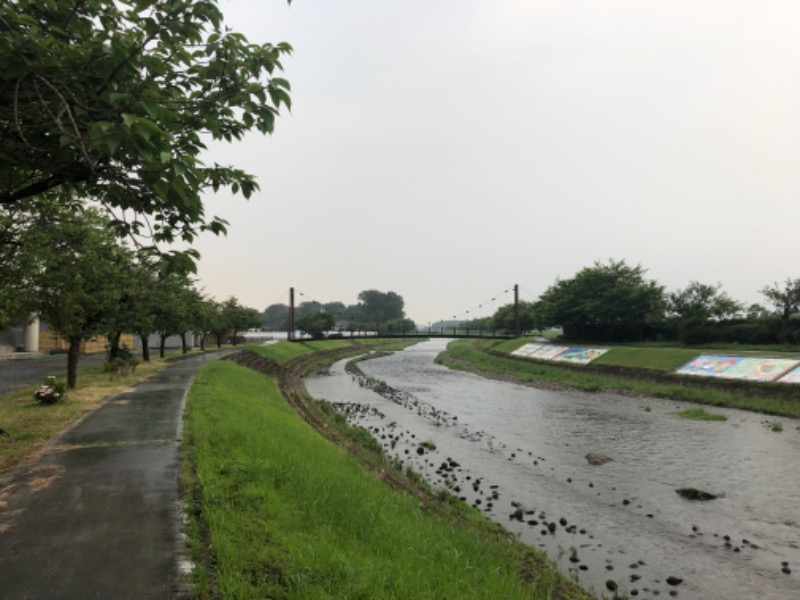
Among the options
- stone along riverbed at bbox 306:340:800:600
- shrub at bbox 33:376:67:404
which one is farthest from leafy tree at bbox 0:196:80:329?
stone along riverbed at bbox 306:340:800:600

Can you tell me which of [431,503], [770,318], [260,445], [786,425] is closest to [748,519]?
[431,503]

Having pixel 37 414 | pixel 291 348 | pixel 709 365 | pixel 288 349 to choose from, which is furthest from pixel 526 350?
pixel 37 414

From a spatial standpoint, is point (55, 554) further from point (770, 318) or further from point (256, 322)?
point (256, 322)

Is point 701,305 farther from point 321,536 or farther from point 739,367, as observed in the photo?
point 321,536

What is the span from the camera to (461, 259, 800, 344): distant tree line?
3475cm

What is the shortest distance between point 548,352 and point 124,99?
48.8 m

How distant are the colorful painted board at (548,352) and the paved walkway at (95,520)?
1629 inches

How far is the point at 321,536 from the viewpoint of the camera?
6.56 meters

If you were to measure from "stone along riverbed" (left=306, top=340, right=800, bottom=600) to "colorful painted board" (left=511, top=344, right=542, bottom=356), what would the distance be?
79.9 ft

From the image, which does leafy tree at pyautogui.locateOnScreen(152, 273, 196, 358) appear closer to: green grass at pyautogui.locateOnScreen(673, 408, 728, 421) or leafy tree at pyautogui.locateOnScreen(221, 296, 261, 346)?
leafy tree at pyautogui.locateOnScreen(221, 296, 261, 346)

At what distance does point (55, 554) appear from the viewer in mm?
5559

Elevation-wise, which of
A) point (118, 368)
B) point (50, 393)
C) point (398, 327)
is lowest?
point (50, 393)

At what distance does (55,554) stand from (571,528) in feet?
30.8

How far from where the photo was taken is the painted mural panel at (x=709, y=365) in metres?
28.7
